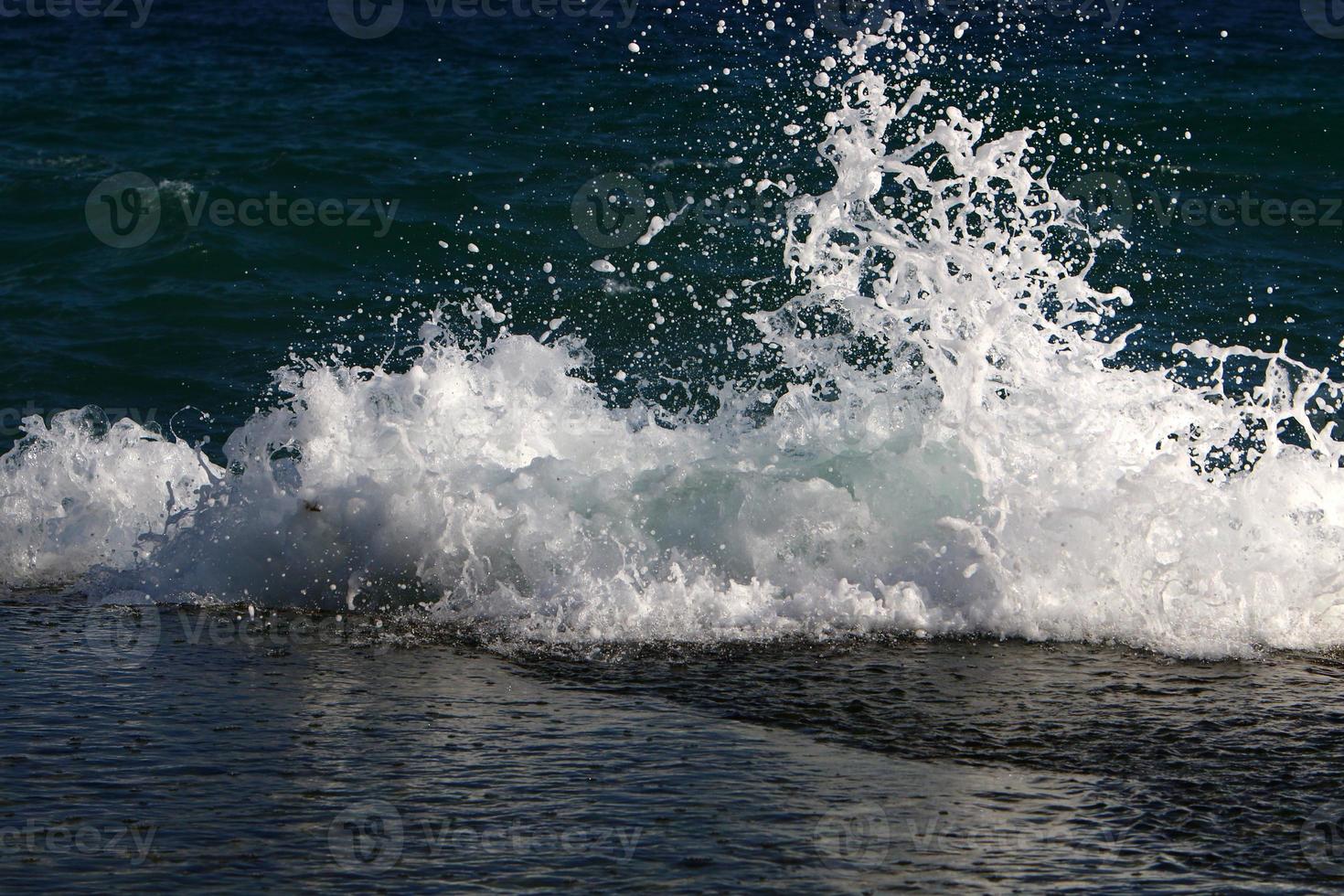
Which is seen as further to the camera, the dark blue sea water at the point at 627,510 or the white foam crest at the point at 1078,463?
the white foam crest at the point at 1078,463

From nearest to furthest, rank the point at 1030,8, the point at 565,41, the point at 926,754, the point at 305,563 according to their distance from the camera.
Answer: the point at 926,754, the point at 305,563, the point at 1030,8, the point at 565,41

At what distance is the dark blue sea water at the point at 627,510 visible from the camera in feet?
15.9

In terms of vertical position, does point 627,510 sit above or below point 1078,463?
below

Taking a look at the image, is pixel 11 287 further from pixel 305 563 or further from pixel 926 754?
pixel 926 754

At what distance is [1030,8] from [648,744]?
40.3 ft

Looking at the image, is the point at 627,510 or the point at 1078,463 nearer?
the point at 1078,463

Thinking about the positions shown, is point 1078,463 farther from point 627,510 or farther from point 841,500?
point 627,510

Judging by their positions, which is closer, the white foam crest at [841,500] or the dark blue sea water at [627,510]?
the dark blue sea water at [627,510]

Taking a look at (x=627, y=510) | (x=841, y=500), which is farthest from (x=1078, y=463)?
(x=627, y=510)

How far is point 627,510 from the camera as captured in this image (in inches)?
312

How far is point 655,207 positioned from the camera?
13.6 m

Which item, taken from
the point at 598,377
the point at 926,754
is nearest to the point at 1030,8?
the point at 598,377

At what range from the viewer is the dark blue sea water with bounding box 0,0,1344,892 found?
4859 mm

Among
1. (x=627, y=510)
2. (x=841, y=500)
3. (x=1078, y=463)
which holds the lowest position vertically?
(x=627, y=510)
